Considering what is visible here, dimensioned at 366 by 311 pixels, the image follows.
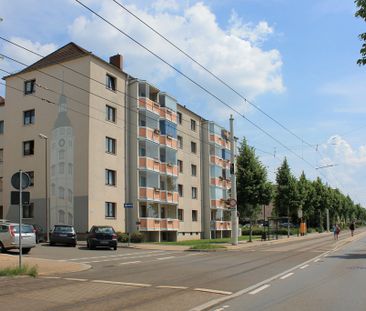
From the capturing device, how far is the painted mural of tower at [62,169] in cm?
3950

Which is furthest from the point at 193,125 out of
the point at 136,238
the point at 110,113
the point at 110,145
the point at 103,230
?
the point at 103,230

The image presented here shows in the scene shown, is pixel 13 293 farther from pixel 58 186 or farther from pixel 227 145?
pixel 227 145

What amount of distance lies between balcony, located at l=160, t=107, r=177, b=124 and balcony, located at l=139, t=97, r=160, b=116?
115 cm

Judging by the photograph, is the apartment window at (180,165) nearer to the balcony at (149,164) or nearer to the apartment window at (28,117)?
the balcony at (149,164)

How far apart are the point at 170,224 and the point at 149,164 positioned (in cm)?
659

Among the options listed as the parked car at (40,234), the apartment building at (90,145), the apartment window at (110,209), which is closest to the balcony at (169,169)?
the apartment building at (90,145)

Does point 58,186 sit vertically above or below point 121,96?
below

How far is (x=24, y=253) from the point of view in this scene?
2516 cm

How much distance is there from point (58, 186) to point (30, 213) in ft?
12.5

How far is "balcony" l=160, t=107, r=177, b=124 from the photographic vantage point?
160ft

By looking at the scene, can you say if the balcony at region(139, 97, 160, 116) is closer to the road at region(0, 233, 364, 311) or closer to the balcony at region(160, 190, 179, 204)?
the balcony at region(160, 190, 179, 204)

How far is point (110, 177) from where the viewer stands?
41.8m

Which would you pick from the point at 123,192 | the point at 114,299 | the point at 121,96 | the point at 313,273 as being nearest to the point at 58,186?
the point at 123,192

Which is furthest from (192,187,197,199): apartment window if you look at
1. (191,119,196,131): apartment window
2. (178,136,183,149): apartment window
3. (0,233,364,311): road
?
(0,233,364,311): road
